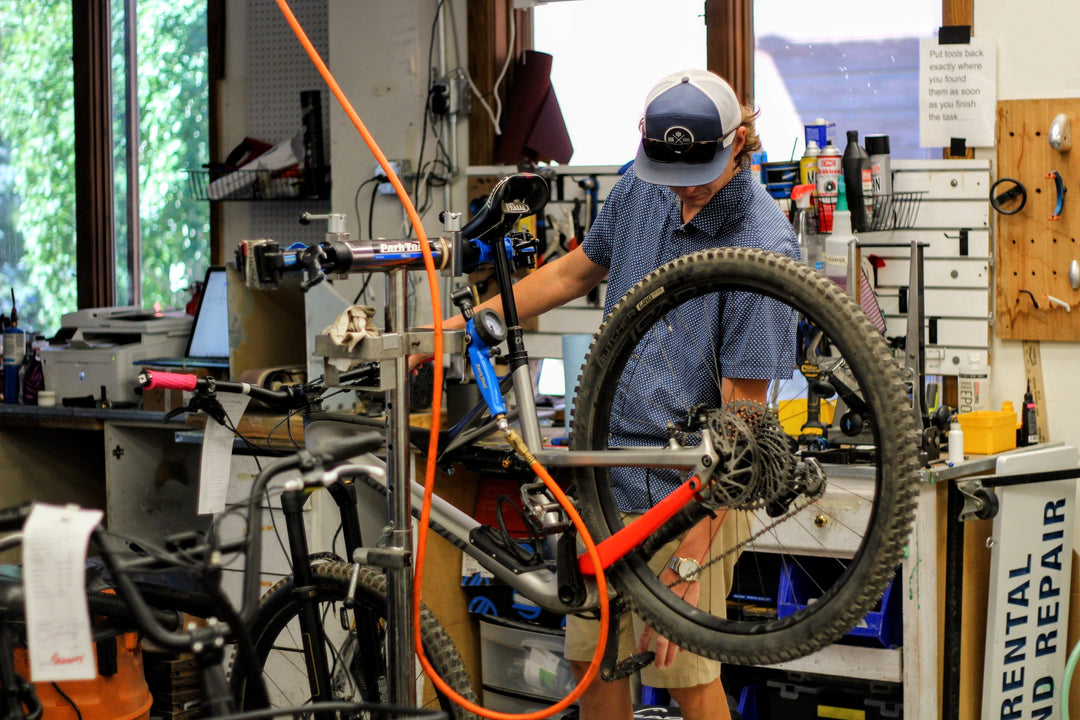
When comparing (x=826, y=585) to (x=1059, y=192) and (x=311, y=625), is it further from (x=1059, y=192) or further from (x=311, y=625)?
(x=311, y=625)

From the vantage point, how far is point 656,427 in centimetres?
194

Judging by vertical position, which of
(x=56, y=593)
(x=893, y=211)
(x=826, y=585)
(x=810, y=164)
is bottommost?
(x=826, y=585)

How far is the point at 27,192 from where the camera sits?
15.2 feet

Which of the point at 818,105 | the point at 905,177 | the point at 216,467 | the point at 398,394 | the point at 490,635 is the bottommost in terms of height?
the point at 490,635

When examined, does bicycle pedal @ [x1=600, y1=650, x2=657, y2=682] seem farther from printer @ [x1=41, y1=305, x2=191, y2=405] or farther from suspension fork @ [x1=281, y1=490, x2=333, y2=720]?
printer @ [x1=41, y1=305, x2=191, y2=405]

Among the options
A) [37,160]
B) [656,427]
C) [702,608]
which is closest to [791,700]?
[702,608]

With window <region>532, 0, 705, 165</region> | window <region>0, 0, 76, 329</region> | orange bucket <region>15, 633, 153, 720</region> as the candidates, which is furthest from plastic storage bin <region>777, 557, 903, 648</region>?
window <region>0, 0, 76, 329</region>

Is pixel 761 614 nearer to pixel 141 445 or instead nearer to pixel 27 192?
pixel 141 445

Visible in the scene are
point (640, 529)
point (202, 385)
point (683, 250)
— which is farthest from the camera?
point (683, 250)

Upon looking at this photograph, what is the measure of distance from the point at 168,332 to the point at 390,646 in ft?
7.96

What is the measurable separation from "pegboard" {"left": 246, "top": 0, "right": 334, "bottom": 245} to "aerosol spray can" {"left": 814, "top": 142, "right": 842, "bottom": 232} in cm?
167

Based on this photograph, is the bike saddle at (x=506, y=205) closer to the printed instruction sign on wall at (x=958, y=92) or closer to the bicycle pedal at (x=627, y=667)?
the bicycle pedal at (x=627, y=667)

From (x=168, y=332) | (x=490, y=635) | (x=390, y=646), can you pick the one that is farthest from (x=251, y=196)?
(x=390, y=646)

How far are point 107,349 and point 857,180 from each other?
2260 mm
